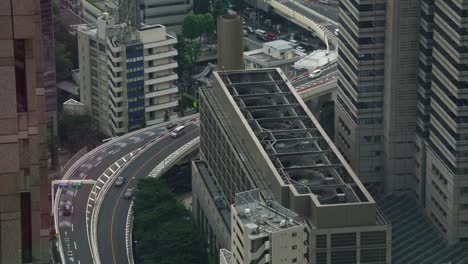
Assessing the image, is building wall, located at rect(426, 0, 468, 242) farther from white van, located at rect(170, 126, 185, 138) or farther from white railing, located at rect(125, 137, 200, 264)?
white van, located at rect(170, 126, 185, 138)

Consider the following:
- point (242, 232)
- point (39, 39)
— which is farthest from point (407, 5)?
point (39, 39)

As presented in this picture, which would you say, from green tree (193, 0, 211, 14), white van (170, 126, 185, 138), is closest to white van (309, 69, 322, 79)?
white van (170, 126, 185, 138)

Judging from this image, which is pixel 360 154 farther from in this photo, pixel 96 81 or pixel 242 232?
pixel 96 81

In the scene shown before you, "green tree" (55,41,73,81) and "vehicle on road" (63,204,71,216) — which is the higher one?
"green tree" (55,41,73,81)

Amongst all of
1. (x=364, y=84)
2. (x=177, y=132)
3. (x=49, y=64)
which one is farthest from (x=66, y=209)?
(x=364, y=84)

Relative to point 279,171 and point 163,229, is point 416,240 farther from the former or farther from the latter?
point 163,229
